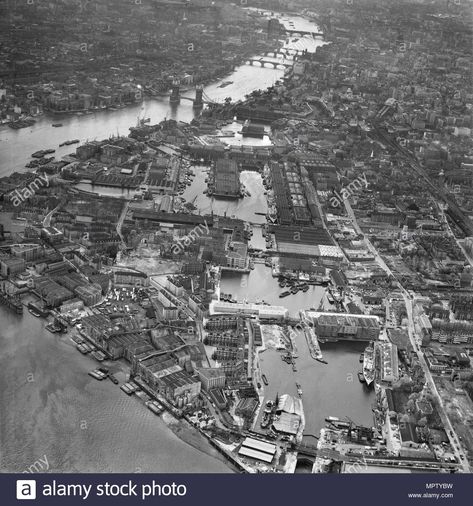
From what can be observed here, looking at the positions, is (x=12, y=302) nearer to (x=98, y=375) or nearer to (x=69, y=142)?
(x=98, y=375)

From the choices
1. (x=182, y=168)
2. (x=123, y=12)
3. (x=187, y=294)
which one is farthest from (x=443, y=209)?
(x=123, y=12)

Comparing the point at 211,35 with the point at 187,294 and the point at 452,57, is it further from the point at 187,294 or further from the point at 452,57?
the point at 187,294

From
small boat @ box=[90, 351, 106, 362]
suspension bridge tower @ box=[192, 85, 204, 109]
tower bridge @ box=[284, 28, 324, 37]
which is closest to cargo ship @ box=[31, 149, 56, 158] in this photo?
suspension bridge tower @ box=[192, 85, 204, 109]

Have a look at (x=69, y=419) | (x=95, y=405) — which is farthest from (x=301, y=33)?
(x=69, y=419)

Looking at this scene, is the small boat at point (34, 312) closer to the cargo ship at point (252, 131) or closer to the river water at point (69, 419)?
the river water at point (69, 419)

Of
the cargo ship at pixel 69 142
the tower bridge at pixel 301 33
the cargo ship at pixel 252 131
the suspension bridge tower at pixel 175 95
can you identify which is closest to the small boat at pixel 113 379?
the cargo ship at pixel 69 142
